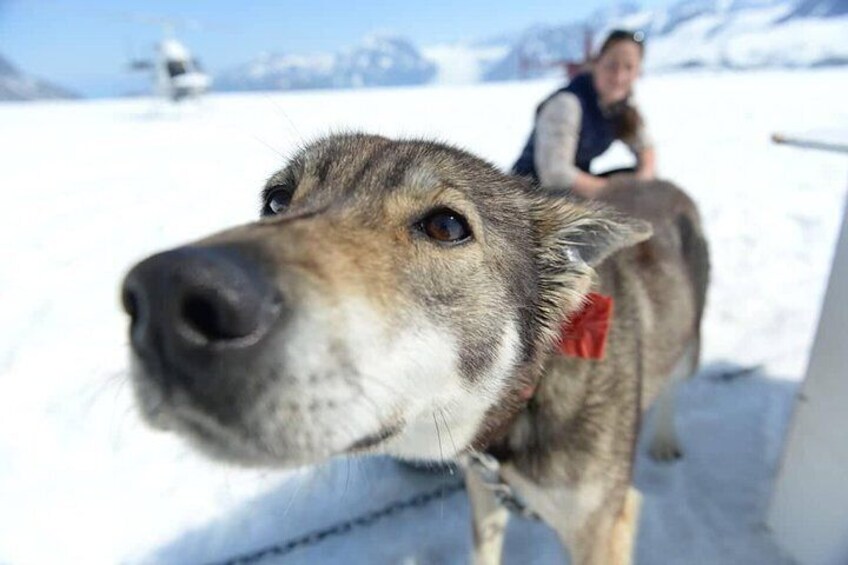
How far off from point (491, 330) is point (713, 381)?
3.23m

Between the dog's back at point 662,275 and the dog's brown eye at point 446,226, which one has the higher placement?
the dog's brown eye at point 446,226

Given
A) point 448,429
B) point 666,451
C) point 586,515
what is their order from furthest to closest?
point 666,451 → point 586,515 → point 448,429

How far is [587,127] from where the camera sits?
4617 mm

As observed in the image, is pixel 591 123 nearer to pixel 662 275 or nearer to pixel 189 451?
pixel 662 275

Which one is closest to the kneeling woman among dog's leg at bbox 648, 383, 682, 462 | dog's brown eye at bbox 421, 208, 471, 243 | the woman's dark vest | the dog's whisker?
the woman's dark vest

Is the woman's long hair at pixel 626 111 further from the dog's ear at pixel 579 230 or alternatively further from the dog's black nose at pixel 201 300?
the dog's black nose at pixel 201 300

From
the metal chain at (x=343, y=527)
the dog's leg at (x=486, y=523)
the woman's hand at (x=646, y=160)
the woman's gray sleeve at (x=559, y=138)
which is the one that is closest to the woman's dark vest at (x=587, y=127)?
the woman's gray sleeve at (x=559, y=138)

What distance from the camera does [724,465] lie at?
3480 mm

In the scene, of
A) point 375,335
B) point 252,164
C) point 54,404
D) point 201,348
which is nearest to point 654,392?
point 375,335

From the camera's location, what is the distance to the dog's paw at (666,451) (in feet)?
11.8

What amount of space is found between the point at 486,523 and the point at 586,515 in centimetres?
64

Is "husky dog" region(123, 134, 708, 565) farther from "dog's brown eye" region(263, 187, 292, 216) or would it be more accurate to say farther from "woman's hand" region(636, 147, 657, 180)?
"woman's hand" region(636, 147, 657, 180)

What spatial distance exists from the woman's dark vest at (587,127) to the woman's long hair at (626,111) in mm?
59

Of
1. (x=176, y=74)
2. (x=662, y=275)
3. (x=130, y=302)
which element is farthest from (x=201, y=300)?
(x=176, y=74)
